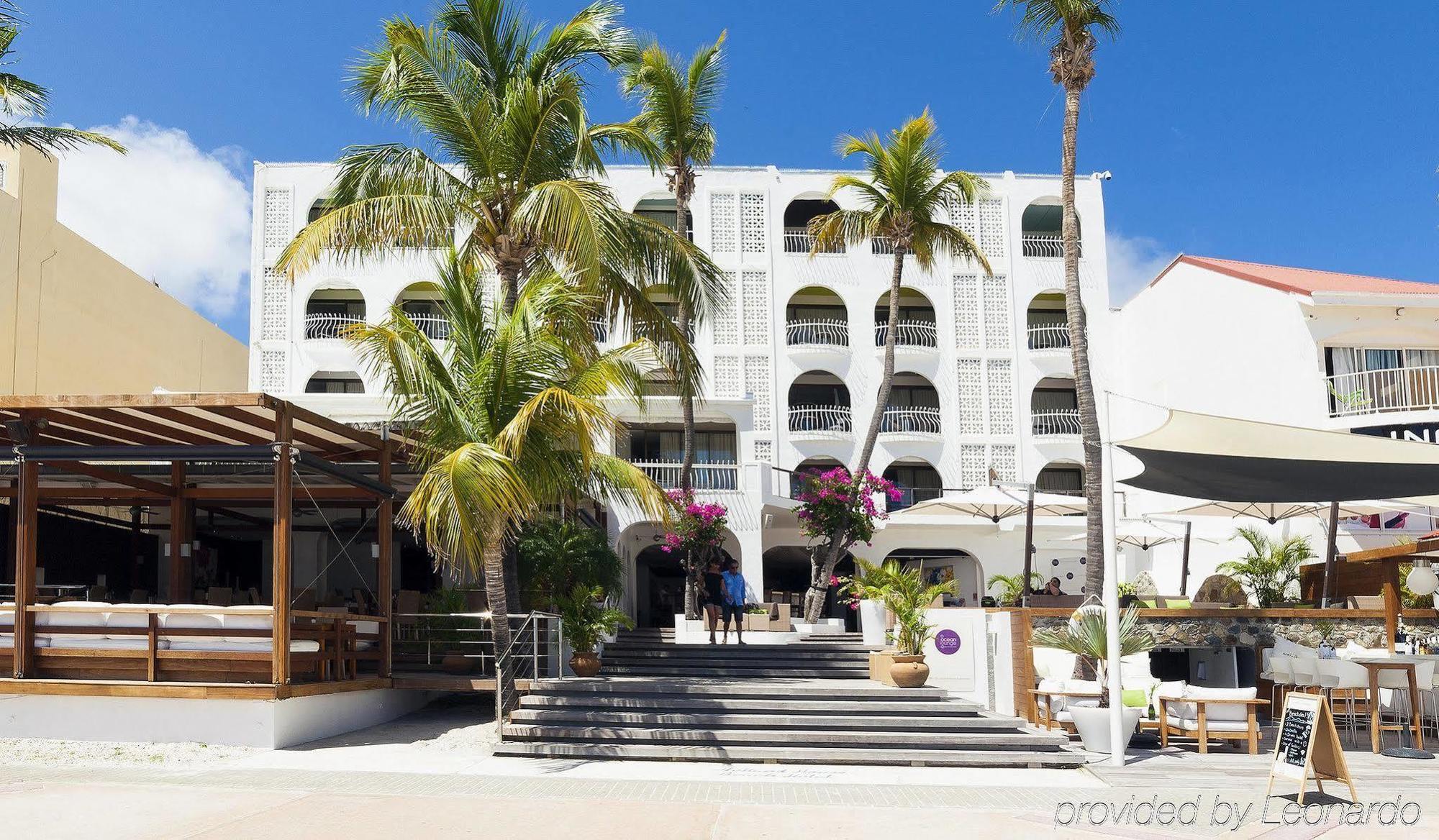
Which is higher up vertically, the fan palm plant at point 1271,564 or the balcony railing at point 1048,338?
the balcony railing at point 1048,338

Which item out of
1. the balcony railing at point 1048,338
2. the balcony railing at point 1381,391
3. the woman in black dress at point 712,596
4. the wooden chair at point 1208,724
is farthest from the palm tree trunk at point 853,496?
the balcony railing at point 1048,338

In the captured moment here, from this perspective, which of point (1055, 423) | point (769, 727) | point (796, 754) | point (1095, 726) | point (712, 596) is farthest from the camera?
point (1055, 423)

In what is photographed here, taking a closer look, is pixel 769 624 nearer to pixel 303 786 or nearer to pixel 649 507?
pixel 649 507

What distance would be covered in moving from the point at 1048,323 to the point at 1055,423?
3.40 metres

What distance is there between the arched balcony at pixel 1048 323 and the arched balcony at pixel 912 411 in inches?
129

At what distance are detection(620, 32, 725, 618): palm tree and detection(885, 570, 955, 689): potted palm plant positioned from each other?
22.1 ft

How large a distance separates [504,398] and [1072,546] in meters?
21.2

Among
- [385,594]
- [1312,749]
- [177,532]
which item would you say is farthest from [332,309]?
[1312,749]

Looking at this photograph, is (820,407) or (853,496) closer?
(853,496)

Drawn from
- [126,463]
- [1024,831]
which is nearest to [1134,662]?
[1024,831]

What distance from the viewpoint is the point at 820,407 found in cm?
3341

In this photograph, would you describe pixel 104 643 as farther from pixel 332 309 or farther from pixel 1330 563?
pixel 332 309

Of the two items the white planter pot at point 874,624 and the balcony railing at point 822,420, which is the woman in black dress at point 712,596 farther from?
the balcony railing at point 822,420

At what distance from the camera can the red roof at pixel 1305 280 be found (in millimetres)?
27172
